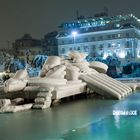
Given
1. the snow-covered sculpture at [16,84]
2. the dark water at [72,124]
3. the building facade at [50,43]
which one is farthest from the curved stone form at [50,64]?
the building facade at [50,43]

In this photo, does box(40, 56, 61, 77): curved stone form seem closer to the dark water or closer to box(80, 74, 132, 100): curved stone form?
box(80, 74, 132, 100): curved stone form

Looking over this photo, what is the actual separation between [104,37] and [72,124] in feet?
187

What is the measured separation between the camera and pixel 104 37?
2618 inches

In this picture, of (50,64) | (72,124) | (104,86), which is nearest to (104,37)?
(104,86)

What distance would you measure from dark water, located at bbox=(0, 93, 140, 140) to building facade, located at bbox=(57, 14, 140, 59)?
46788 mm

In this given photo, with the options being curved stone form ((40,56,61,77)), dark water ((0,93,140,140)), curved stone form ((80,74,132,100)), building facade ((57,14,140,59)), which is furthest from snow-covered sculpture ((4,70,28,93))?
building facade ((57,14,140,59))

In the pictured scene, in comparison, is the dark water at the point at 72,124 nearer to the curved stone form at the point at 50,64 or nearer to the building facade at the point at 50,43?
the curved stone form at the point at 50,64

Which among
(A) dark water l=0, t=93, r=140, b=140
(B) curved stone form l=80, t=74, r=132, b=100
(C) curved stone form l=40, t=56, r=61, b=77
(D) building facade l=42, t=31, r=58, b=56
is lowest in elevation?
(A) dark water l=0, t=93, r=140, b=140

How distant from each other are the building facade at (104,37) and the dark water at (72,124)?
46.8 meters

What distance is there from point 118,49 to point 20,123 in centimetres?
5449

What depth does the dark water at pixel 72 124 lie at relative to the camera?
888cm

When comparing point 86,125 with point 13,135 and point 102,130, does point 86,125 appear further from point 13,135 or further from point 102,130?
point 13,135

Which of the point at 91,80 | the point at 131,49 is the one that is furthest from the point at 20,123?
the point at 131,49

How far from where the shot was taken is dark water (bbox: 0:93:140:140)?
8883 mm
